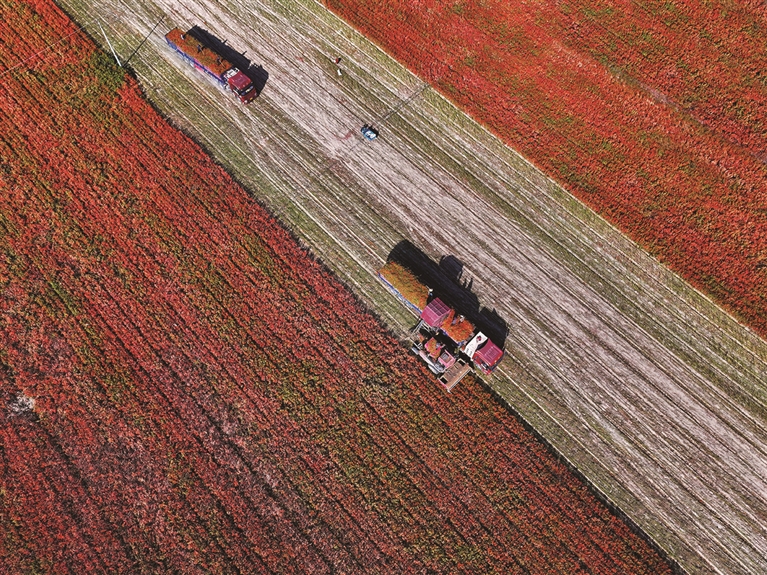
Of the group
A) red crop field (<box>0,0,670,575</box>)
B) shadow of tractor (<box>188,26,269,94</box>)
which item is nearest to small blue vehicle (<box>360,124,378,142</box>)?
shadow of tractor (<box>188,26,269,94</box>)

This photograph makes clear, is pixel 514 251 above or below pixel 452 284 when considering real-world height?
above

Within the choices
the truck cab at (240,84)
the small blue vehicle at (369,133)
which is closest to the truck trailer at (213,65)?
the truck cab at (240,84)

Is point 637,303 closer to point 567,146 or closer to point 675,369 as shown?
point 675,369

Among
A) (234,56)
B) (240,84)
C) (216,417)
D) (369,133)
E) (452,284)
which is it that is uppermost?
(369,133)

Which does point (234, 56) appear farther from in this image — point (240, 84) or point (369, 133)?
point (369, 133)

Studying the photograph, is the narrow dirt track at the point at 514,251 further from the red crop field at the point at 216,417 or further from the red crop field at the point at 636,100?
the red crop field at the point at 216,417

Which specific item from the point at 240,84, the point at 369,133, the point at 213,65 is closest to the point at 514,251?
the point at 369,133

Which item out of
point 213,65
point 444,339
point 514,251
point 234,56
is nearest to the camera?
point 444,339

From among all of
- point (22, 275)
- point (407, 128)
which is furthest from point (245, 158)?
point (22, 275)
